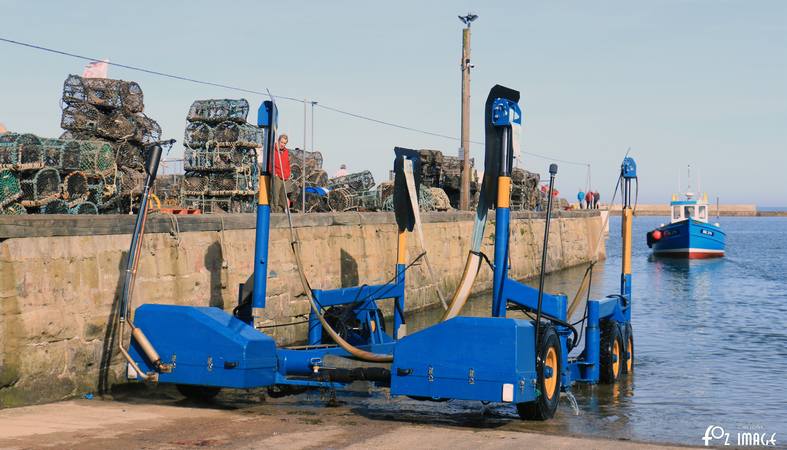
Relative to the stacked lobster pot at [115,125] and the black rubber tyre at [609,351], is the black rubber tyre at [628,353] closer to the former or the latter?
the black rubber tyre at [609,351]

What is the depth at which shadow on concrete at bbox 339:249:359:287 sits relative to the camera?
1844 cm

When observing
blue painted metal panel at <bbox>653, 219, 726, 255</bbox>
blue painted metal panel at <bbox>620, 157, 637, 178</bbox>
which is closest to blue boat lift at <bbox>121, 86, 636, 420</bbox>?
blue painted metal panel at <bbox>620, 157, 637, 178</bbox>

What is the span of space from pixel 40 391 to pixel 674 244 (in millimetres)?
50079

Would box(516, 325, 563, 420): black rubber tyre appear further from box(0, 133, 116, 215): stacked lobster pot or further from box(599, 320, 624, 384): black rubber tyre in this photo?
box(0, 133, 116, 215): stacked lobster pot

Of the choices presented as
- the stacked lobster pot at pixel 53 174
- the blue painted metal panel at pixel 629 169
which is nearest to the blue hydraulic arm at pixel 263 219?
the stacked lobster pot at pixel 53 174

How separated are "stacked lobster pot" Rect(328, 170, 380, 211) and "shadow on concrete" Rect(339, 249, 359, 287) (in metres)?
6.68

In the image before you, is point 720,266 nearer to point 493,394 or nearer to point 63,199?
point 63,199

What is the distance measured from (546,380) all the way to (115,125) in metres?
11.4

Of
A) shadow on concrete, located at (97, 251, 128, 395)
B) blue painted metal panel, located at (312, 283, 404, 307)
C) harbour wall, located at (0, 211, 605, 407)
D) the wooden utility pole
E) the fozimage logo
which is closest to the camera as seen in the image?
harbour wall, located at (0, 211, 605, 407)

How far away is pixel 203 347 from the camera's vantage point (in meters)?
9.25

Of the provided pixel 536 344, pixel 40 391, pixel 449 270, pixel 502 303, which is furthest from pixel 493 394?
pixel 449 270

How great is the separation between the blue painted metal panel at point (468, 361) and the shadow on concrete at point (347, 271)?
9611mm

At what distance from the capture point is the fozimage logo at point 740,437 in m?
9.88

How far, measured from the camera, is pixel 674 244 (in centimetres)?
5597
